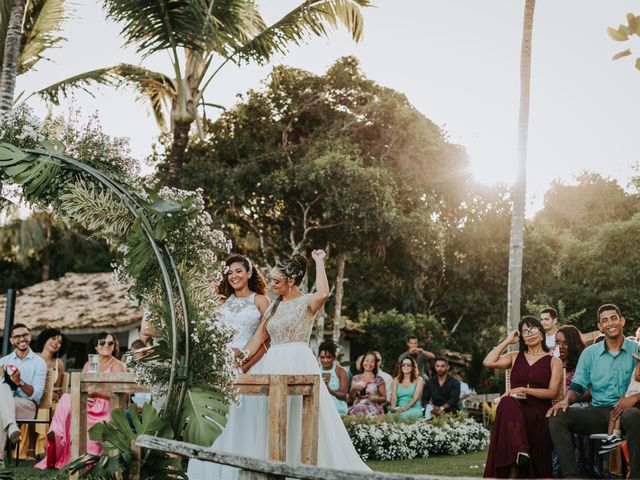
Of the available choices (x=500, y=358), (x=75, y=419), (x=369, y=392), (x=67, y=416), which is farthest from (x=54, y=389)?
(x=500, y=358)

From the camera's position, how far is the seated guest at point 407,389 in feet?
43.9

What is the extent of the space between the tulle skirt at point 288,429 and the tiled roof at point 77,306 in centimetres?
1429

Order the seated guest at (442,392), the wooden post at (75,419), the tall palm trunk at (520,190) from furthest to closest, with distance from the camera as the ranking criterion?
the tall palm trunk at (520,190), the seated guest at (442,392), the wooden post at (75,419)

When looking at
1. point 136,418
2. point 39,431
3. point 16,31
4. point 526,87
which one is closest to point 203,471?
point 136,418

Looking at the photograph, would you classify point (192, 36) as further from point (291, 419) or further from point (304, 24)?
point (291, 419)

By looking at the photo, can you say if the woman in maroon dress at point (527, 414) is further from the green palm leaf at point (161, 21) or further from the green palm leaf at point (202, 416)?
the green palm leaf at point (161, 21)

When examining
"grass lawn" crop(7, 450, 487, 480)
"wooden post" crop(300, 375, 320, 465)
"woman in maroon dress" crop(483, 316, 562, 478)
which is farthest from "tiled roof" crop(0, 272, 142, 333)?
"wooden post" crop(300, 375, 320, 465)

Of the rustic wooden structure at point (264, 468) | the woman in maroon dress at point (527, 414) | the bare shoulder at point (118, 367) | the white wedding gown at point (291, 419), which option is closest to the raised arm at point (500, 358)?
the woman in maroon dress at point (527, 414)

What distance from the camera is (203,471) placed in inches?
276

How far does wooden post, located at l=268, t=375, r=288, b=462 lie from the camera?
5.88 m

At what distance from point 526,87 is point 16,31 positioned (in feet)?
30.8

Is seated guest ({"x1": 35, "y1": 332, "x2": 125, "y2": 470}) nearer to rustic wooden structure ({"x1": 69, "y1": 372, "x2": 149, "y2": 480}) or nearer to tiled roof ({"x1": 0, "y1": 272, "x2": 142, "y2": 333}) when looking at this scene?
rustic wooden structure ({"x1": 69, "y1": 372, "x2": 149, "y2": 480})

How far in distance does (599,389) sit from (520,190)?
827 cm

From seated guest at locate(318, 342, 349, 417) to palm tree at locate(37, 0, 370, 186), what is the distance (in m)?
5.78
